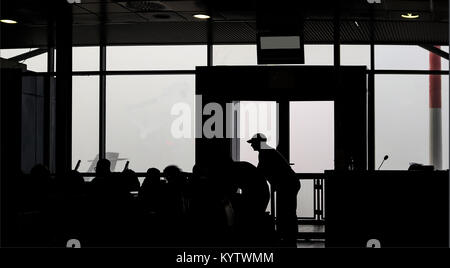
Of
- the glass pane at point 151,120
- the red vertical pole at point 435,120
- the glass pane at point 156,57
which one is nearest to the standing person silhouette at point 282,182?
the glass pane at point 151,120

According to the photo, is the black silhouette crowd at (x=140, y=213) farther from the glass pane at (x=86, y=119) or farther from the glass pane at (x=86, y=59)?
the glass pane at (x=86, y=59)

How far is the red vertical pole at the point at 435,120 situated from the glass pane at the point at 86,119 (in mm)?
5059

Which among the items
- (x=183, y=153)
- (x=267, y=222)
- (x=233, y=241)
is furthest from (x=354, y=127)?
(x=233, y=241)

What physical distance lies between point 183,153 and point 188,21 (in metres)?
2.12

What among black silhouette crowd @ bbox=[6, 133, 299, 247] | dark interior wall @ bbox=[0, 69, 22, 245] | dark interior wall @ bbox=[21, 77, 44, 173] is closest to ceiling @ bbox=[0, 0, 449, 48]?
dark interior wall @ bbox=[21, 77, 44, 173]

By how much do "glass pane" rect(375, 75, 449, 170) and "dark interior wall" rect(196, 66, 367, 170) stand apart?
0.39 metres

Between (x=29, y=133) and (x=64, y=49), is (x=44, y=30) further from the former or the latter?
(x=64, y=49)

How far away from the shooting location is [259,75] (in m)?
7.93

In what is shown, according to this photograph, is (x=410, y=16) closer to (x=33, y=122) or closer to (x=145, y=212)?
(x=145, y=212)

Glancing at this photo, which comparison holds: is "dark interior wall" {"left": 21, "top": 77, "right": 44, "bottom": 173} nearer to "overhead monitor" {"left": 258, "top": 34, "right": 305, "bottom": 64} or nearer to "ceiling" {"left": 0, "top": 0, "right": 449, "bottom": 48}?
"ceiling" {"left": 0, "top": 0, "right": 449, "bottom": 48}

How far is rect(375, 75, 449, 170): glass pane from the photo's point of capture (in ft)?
26.1

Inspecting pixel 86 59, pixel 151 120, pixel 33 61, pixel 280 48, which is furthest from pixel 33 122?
pixel 280 48

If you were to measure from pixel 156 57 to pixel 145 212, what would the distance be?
206 inches

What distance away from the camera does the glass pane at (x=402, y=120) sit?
7945 millimetres
